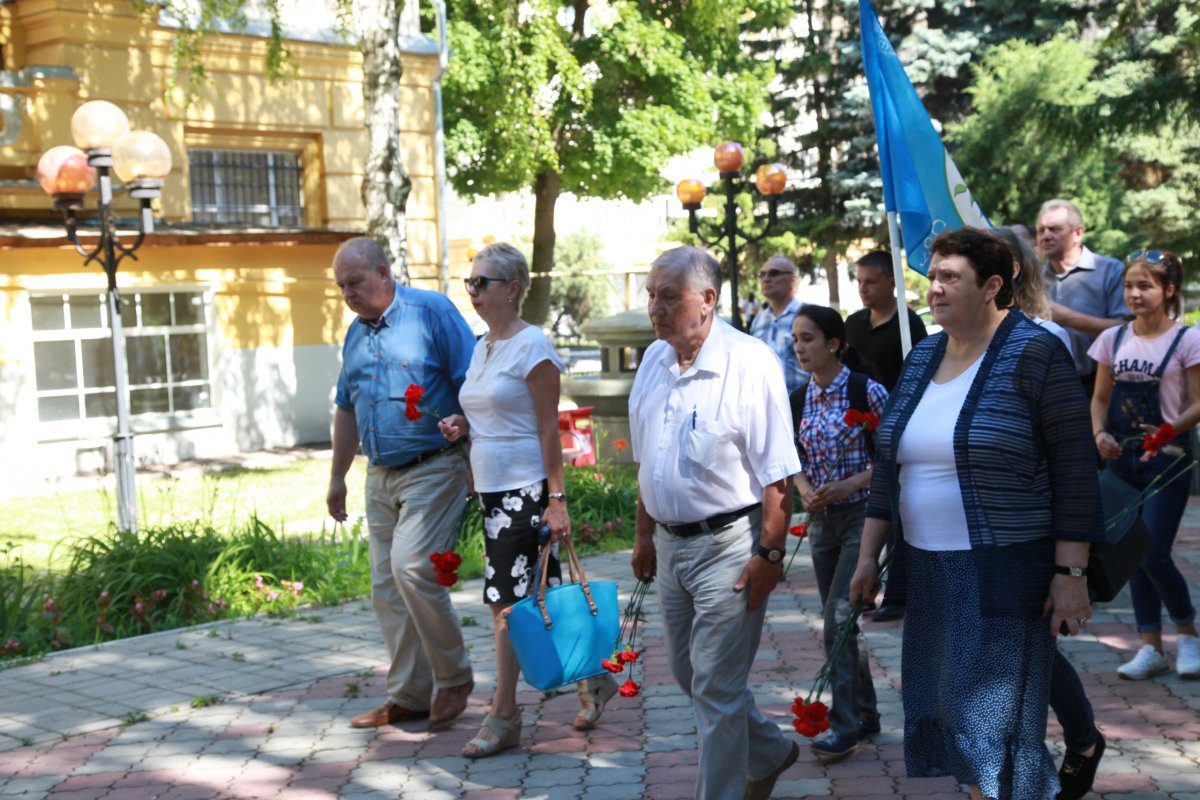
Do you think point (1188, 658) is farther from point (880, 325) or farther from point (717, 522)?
point (717, 522)

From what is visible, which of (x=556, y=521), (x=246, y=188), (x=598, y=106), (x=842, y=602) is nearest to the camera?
(x=842, y=602)

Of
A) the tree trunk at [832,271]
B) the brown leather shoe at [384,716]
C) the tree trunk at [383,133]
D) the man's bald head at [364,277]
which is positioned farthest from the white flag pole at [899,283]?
the tree trunk at [832,271]

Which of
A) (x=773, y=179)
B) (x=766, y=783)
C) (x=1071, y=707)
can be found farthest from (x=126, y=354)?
(x=1071, y=707)

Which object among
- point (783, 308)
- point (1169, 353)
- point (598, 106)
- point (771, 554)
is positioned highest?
point (598, 106)

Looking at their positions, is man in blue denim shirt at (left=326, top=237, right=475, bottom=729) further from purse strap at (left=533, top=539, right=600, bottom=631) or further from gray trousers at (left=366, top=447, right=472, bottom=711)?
purse strap at (left=533, top=539, right=600, bottom=631)

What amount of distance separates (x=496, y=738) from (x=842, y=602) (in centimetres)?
147

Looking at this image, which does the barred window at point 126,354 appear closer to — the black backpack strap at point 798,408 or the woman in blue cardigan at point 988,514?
the black backpack strap at point 798,408

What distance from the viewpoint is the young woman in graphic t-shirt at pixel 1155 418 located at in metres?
6.30

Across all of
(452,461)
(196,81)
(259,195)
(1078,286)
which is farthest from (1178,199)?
(452,461)

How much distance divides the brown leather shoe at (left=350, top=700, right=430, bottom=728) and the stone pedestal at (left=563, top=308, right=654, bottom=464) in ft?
28.9

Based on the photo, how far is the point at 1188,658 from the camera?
6.43m

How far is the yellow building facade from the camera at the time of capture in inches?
705

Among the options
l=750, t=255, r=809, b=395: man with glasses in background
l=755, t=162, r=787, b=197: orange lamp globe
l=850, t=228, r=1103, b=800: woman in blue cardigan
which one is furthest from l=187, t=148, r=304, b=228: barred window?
l=850, t=228, r=1103, b=800: woman in blue cardigan

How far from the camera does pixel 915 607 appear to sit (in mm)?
4168
